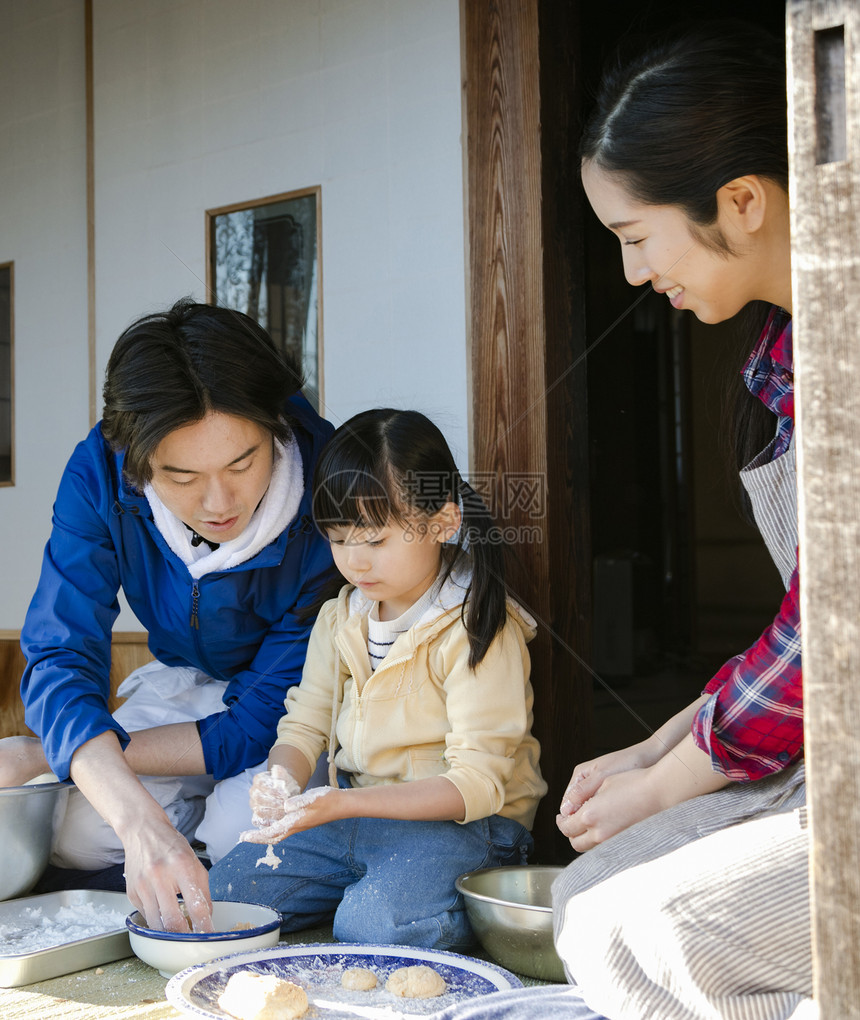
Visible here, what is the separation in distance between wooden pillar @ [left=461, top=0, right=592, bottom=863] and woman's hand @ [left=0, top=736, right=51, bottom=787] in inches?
34.7

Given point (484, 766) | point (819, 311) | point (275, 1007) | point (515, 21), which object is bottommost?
point (275, 1007)

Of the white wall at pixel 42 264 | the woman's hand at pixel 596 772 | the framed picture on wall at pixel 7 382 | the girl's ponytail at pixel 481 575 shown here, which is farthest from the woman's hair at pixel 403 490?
the framed picture on wall at pixel 7 382

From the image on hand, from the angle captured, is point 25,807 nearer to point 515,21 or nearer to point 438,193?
point 438,193

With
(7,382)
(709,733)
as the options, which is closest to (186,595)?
(709,733)

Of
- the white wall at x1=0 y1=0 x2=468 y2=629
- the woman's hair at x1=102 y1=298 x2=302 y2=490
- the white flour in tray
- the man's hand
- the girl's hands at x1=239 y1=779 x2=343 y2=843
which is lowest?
the white flour in tray

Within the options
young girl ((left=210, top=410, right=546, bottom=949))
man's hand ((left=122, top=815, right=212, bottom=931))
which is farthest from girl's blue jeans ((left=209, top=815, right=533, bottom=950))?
man's hand ((left=122, top=815, right=212, bottom=931))

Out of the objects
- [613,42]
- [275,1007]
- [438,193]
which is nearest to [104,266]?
[438,193]

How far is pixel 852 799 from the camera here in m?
0.64

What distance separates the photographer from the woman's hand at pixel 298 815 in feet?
4.62

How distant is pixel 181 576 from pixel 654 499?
7.70 feet

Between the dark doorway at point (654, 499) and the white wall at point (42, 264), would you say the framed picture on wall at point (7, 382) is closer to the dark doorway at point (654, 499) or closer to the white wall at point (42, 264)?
the white wall at point (42, 264)

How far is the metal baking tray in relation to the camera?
135 centimetres

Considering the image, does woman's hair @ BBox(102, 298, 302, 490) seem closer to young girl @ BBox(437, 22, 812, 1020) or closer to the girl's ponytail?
the girl's ponytail

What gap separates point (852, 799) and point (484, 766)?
3.18ft
